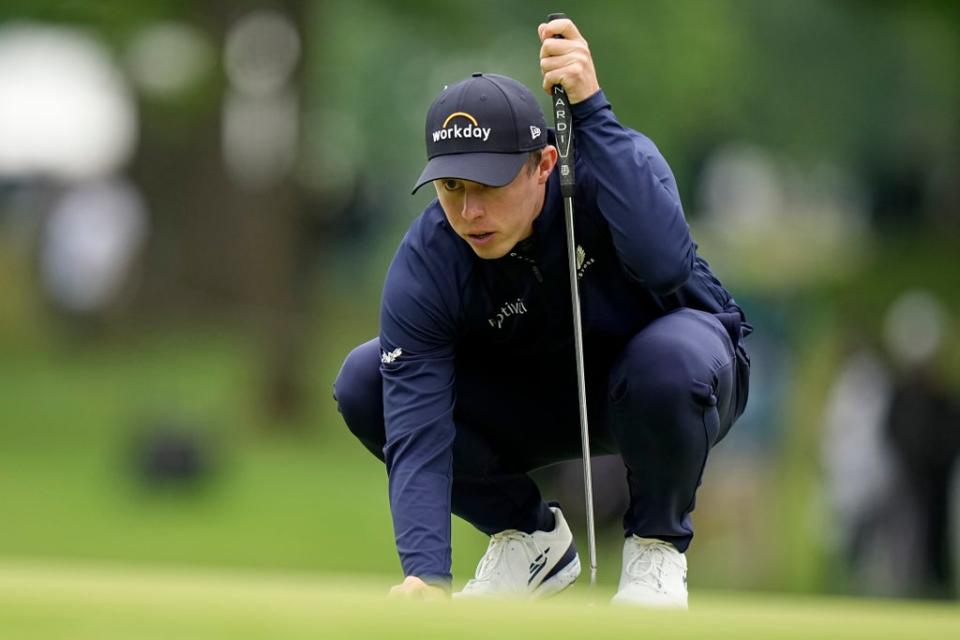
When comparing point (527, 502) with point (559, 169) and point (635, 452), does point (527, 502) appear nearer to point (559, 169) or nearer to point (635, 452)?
point (635, 452)

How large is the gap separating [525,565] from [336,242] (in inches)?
1204

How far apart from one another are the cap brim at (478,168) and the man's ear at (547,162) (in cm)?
20

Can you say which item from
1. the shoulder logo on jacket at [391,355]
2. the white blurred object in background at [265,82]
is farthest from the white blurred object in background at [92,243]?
the shoulder logo on jacket at [391,355]

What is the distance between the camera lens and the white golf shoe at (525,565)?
6.90m

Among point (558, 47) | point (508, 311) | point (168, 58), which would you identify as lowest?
point (508, 311)

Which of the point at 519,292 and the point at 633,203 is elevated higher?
the point at 633,203

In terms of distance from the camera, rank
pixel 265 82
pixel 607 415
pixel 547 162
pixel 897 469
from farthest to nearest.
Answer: pixel 265 82, pixel 897 469, pixel 607 415, pixel 547 162

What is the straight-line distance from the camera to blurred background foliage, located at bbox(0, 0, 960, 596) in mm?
15703

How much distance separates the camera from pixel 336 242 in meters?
37.3

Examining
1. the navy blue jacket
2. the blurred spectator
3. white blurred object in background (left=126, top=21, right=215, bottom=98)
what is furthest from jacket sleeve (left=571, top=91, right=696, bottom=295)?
white blurred object in background (left=126, top=21, right=215, bottom=98)

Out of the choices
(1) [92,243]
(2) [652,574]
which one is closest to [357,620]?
(2) [652,574]

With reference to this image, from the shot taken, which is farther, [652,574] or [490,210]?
[652,574]

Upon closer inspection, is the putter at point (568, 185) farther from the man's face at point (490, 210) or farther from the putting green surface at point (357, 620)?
the putting green surface at point (357, 620)

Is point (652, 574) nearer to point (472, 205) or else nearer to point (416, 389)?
point (416, 389)
